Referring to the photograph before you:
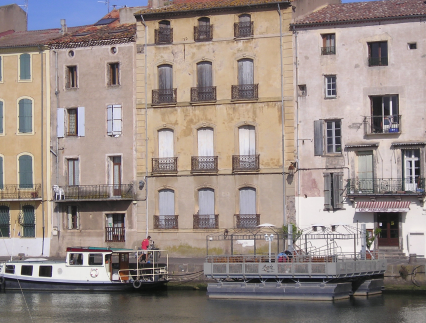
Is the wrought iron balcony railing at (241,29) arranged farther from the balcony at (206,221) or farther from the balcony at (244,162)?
the balcony at (206,221)

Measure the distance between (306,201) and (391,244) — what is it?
492 cm

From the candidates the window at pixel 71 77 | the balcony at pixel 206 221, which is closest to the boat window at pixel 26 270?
the balcony at pixel 206 221

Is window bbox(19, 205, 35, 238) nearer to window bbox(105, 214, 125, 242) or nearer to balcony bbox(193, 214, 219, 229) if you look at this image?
window bbox(105, 214, 125, 242)

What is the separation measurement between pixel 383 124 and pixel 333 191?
428cm

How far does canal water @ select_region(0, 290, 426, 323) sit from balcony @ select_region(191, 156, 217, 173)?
8678mm

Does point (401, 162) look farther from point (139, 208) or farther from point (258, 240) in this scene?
point (139, 208)

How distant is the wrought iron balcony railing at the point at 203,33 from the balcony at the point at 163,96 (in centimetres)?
320

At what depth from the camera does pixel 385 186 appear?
45.4m

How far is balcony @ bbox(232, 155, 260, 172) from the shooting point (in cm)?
4791

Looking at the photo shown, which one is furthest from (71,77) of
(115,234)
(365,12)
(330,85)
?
(365,12)

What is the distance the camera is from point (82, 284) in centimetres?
4350

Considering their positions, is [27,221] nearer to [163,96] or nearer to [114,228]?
[114,228]

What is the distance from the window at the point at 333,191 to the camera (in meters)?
46.2

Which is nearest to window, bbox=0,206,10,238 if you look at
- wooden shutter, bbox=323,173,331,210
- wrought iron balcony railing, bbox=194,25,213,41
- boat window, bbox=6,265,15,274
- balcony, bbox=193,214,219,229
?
boat window, bbox=6,265,15,274
